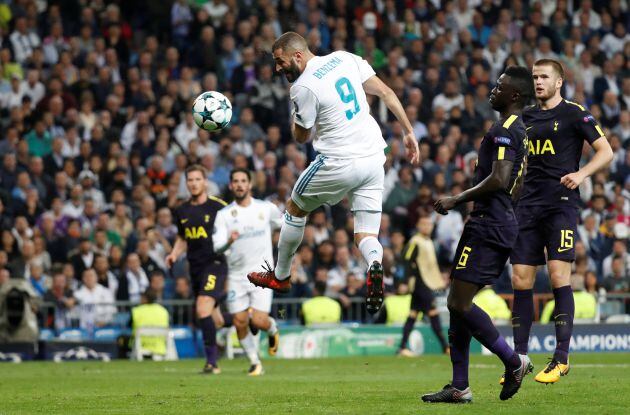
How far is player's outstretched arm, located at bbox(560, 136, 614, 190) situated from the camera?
11141 mm

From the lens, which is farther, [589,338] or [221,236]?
[589,338]

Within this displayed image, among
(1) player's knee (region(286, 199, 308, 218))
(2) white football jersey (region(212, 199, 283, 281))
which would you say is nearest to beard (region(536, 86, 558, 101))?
(1) player's knee (region(286, 199, 308, 218))

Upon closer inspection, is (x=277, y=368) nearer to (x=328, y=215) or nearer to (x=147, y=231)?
(x=147, y=231)

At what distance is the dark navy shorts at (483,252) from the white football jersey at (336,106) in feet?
4.70

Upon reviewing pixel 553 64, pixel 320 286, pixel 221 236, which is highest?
pixel 553 64

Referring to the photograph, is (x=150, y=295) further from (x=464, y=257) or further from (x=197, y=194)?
(x=464, y=257)

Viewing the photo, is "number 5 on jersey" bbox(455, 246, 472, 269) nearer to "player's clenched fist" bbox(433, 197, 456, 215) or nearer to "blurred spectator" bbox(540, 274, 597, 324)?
"player's clenched fist" bbox(433, 197, 456, 215)

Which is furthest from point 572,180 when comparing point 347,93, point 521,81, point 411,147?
point 347,93

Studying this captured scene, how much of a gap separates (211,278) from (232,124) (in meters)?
8.54

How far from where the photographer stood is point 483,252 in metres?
9.59

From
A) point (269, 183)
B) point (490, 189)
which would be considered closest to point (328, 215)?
point (269, 183)

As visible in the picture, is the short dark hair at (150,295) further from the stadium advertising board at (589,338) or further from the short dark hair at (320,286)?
the stadium advertising board at (589,338)

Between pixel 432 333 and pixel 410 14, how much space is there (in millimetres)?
9111

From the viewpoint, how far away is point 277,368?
17.5 meters
